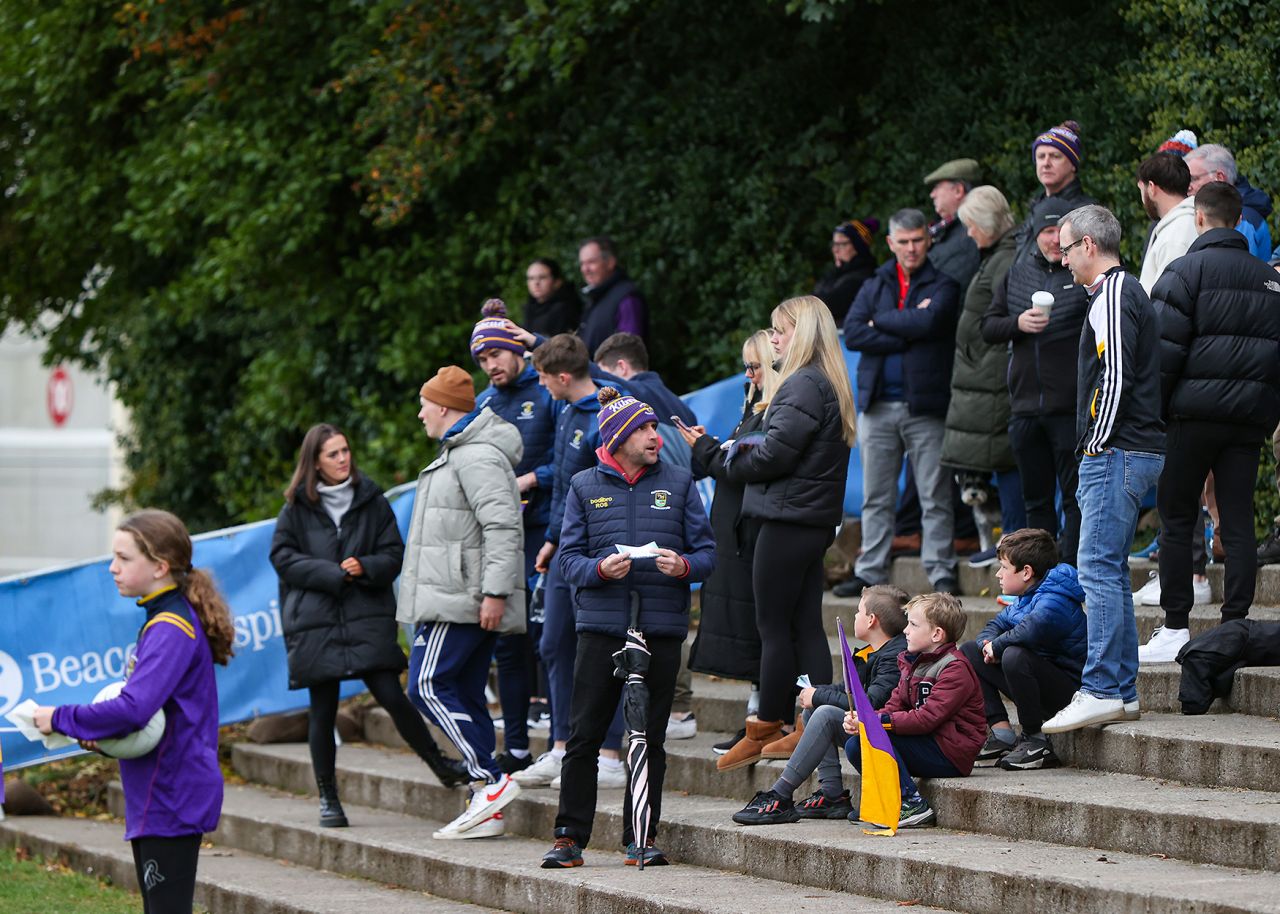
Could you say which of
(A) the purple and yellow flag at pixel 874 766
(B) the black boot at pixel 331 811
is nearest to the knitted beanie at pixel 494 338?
(B) the black boot at pixel 331 811

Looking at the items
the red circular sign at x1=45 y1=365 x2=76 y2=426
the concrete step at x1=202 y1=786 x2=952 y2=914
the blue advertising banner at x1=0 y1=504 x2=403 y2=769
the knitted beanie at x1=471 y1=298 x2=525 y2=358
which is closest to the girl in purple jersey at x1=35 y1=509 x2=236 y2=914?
the concrete step at x1=202 y1=786 x2=952 y2=914

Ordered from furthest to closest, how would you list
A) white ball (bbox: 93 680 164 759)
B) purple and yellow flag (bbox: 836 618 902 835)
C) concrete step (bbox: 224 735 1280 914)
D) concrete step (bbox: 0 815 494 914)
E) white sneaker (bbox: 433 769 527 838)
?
white sneaker (bbox: 433 769 527 838)
concrete step (bbox: 0 815 494 914)
purple and yellow flag (bbox: 836 618 902 835)
concrete step (bbox: 224 735 1280 914)
white ball (bbox: 93 680 164 759)

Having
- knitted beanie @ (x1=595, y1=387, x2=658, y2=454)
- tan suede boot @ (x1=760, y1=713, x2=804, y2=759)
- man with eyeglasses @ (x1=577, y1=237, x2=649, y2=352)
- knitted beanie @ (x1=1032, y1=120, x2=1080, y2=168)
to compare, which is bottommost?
tan suede boot @ (x1=760, y1=713, x2=804, y2=759)

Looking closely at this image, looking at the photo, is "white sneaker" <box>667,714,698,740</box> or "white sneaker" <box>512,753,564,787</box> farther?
"white sneaker" <box>667,714,698,740</box>

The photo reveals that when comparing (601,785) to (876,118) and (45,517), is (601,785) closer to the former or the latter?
(876,118)

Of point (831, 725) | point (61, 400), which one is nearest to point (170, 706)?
point (831, 725)

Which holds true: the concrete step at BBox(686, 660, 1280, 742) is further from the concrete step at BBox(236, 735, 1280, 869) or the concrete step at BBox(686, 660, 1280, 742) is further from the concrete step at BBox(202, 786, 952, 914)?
the concrete step at BBox(202, 786, 952, 914)

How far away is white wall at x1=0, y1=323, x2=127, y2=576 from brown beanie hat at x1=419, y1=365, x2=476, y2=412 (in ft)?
79.2

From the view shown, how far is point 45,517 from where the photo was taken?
3359cm

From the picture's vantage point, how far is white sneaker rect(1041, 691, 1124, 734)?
700 centimetres

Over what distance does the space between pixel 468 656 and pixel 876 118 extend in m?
5.47

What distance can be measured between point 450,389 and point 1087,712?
3.19 metres

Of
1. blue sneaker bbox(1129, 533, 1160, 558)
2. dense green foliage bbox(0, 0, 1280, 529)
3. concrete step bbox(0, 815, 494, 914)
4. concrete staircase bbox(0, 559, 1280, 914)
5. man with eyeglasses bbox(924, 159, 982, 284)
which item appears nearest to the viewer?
concrete staircase bbox(0, 559, 1280, 914)

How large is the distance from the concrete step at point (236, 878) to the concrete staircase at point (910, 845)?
2 centimetres
